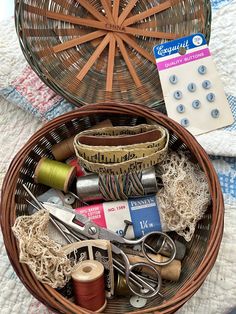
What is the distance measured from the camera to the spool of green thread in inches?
34.8

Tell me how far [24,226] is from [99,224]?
0.14 m

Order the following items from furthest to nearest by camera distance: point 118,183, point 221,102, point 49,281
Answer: point 221,102 → point 118,183 → point 49,281

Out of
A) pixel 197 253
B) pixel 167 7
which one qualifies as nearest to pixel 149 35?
pixel 167 7

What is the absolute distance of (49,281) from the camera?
2.51ft

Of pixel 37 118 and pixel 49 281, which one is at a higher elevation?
pixel 37 118

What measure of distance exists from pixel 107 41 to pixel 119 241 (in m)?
0.40

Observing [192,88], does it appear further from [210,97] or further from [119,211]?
[119,211]

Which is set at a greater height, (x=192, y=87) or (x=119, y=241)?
(x=192, y=87)

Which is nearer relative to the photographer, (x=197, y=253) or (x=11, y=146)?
(x=197, y=253)

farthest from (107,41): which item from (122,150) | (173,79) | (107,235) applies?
(107,235)

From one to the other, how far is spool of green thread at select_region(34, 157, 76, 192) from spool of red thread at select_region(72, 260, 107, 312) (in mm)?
149

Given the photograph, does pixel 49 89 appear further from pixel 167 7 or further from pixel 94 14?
pixel 167 7

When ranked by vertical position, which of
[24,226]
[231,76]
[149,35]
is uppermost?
[149,35]

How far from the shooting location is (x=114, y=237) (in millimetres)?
850
